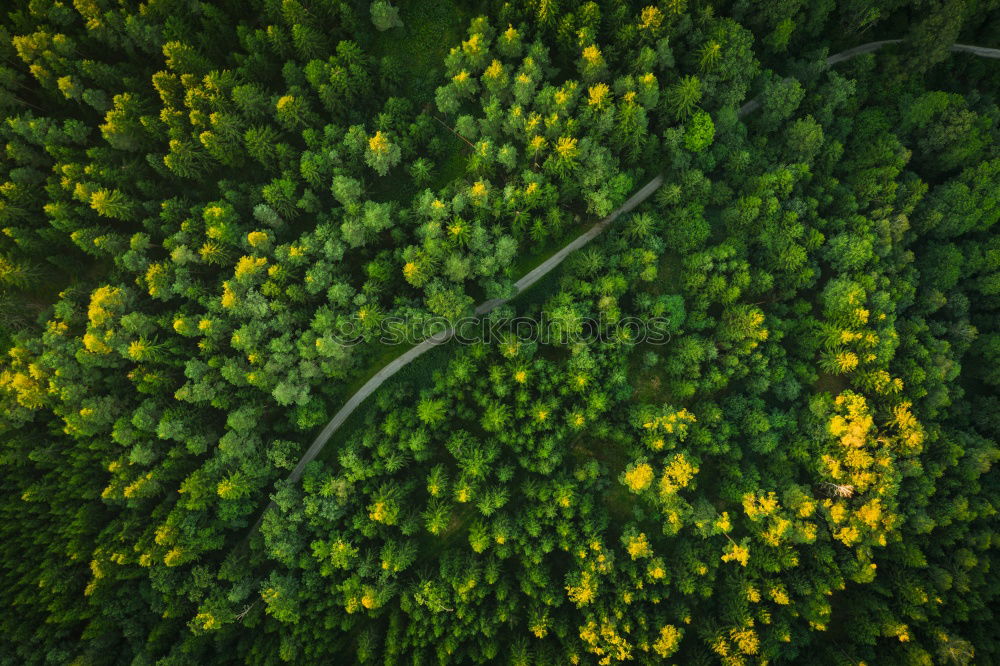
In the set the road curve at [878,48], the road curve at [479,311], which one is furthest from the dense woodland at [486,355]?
the road curve at [878,48]

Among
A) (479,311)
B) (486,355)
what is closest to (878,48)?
(479,311)

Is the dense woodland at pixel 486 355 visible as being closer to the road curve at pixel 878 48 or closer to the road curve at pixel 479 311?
the road curve at pixel 479 311

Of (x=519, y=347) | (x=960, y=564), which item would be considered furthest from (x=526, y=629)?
(x=960, y=564)

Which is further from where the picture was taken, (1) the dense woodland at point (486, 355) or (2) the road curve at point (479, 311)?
(2) the road curve at point (479, 311)

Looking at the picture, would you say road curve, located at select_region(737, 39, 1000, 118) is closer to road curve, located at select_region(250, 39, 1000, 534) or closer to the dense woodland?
the dense woodland

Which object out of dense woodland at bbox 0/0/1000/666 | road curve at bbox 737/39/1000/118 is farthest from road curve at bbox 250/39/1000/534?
road curve at bbox 737/39/1000/118

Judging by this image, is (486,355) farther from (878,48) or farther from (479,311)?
(878,48)

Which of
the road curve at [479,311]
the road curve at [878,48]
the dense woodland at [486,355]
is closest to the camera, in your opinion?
the dense woodland at [486,355]

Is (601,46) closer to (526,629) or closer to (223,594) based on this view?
(526,629)
